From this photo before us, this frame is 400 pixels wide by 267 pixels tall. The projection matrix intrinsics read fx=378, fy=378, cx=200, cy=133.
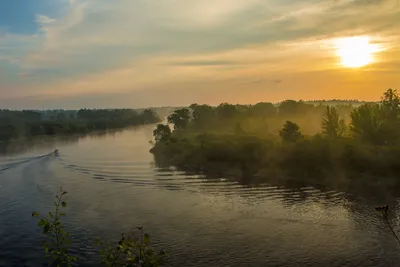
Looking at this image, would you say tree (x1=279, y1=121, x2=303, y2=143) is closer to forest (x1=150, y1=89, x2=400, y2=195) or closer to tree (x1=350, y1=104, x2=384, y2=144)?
forest (x1=150, y1=89, x2=400, y2=195)

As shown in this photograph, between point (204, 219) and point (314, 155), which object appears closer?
point (204, 219)

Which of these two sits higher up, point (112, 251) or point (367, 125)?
point (367, 125)

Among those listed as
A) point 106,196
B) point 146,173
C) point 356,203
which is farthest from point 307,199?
point 146,173

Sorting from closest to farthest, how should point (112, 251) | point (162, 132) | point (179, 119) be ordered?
point (112, 251) < point (162, 132) < point (179, 119)

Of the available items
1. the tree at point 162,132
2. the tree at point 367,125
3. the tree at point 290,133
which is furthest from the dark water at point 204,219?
the tree at point 162,132

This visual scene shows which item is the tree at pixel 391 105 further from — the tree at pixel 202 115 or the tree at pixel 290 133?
the tree at pixel 202 115

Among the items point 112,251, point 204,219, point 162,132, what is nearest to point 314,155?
point 204,219

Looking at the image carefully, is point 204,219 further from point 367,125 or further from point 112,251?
point 367,125
